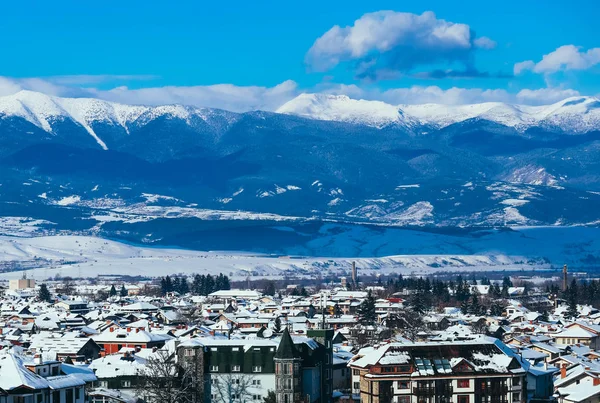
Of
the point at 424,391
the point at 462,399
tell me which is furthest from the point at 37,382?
the point at 462,399

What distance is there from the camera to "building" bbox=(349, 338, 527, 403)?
183ft

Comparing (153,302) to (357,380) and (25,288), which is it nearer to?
(25,288)

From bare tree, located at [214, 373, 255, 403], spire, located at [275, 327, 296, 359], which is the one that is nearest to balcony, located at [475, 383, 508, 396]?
spire, located at [275, 327, 296, 359]

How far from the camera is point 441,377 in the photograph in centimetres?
5591

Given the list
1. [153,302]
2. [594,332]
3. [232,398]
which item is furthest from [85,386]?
[153,302]

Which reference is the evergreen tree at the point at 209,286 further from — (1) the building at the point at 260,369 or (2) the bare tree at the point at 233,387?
(2) the bare tree at the point at 233,387

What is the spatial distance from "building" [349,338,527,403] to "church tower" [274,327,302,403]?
2552mm

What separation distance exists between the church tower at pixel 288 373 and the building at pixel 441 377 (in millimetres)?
2552

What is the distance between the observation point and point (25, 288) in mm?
163625

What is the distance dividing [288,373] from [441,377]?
5.71 meters

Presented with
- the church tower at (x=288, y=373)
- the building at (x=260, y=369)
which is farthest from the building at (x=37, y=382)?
the church tower at (x=288, y=373)

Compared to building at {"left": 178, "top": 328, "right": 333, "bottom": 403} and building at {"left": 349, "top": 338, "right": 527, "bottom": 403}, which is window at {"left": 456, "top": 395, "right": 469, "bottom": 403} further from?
building at {"left": 178, "top": 328, "right": 333, "bottom": 403}

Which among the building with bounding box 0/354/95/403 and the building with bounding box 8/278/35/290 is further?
the building with bounding box 8/278/35/290

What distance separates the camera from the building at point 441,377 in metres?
55.9
